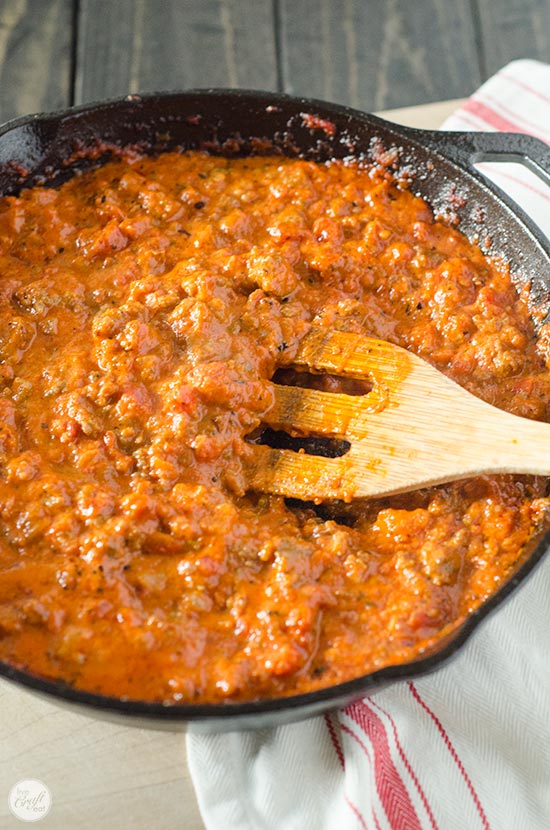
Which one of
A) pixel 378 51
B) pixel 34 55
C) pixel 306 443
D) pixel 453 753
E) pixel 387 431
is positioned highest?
pixel 34 55

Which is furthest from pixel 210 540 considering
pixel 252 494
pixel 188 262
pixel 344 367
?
pixel 188 262

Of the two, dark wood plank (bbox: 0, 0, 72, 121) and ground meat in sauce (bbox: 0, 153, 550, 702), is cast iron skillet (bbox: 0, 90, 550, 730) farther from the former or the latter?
dark wood plank (bbox: 0, 0, 72, 121)

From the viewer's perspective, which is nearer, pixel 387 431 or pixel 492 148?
pixel 387 431

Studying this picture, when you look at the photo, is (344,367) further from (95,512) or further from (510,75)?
(510,75)

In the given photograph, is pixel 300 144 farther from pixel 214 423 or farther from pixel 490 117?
pixel 214 423

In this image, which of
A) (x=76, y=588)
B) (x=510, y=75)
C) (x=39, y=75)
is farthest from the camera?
(x=39, y=75)
